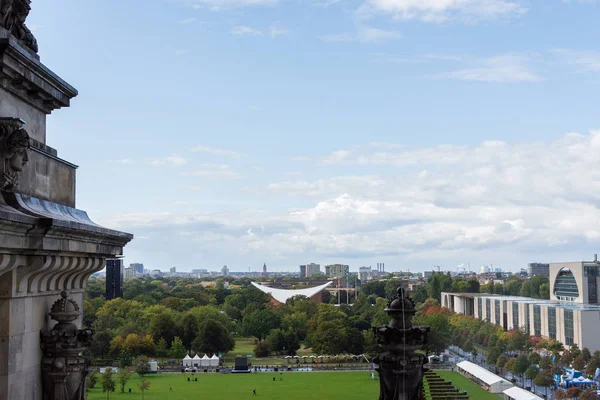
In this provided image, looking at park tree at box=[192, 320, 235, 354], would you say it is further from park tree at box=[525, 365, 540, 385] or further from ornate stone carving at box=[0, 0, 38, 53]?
ornate stone carving at box=[0, 0, 38, 53]

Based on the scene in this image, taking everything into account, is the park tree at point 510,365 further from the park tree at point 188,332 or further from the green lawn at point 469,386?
the park tree at point 188,332

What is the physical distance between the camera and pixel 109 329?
3073 inches

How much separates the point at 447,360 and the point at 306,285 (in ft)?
365

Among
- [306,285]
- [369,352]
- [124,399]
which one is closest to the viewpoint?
[124,399]

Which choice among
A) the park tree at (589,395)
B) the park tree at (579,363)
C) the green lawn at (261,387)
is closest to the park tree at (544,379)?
the park tree at (579,363)

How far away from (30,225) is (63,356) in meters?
1.49

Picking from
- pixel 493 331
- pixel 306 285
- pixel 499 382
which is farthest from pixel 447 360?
pixel 306 285

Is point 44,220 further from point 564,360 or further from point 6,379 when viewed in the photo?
point 564,360

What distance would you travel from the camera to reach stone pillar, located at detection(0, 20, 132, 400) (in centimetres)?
592

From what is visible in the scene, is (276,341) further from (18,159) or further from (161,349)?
(18,159)

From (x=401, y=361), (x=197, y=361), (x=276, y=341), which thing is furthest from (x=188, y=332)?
(x=401, y=361)

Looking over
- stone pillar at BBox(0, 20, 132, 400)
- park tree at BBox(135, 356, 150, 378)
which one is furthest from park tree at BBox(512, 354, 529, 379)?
stone pillar at BBox(0, 20, 132, 400)

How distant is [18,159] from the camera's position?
6070 mm

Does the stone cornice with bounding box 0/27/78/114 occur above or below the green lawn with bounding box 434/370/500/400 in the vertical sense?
above
